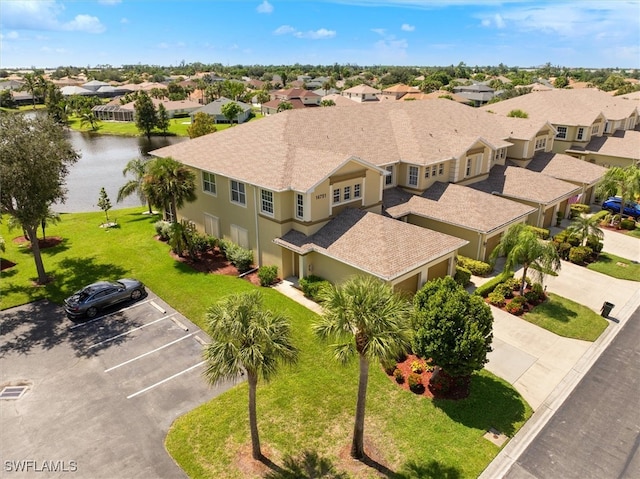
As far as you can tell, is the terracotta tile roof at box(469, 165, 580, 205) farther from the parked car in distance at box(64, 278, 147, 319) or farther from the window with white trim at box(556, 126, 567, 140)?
the parked car in distance at box(64, 278, 147, 319)

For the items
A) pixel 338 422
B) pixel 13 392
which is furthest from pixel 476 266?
pixel 13 392

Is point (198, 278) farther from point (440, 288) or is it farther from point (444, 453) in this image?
point (444, 453)

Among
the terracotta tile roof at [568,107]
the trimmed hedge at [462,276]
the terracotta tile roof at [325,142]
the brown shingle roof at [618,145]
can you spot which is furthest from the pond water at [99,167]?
the brown shingle roof at [618,145]

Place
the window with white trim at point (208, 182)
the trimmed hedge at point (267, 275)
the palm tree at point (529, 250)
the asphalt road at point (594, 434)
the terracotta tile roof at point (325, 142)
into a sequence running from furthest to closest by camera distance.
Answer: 1. the window with white trim at point (208, 182)
2. the terracotta tile roof at point (325, 142)
3. the trimmed hedge at point (267, 275)
4. the palm tree at point (529, 250)
5. the asphalt road at point (594, 434)

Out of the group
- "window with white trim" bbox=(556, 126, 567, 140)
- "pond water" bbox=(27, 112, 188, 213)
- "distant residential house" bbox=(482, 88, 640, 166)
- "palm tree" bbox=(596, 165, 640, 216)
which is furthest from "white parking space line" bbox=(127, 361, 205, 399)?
"window with white trim" bbox=(556, 126, 567, 140)

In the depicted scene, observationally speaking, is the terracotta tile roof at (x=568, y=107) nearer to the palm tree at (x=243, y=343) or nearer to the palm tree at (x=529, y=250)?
the palm tree at (x=529, y=250)

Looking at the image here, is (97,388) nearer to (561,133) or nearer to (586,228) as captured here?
(586,228)
